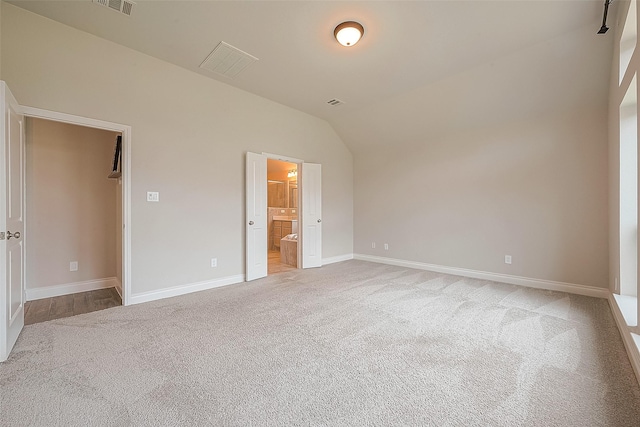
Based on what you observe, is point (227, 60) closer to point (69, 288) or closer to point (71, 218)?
point (71, 218)

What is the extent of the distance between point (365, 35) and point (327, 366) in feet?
10.3

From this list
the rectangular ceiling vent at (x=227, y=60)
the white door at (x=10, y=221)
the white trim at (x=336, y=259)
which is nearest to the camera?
the white door at (x=10, y=221)

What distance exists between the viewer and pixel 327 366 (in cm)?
185

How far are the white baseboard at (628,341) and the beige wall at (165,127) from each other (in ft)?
13.4

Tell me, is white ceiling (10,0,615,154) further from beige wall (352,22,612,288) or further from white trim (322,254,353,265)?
white trim (322,254,353,265)

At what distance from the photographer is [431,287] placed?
3771 millimetres

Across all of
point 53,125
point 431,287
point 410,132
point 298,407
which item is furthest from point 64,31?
point 431,287

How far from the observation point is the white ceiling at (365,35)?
8.05 feet

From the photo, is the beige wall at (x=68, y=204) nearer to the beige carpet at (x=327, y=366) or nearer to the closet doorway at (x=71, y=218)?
the closet doorway at (x=71, y=218)

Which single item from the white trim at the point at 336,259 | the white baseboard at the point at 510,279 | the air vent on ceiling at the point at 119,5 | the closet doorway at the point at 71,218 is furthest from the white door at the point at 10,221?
the white baseboard at the point at 510,279

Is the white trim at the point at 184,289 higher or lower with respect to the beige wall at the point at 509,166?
lower

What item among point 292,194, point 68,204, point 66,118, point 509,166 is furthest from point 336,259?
point 66,118

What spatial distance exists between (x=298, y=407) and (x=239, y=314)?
5.04ft

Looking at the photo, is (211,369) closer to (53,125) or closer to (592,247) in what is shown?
(53,125)
